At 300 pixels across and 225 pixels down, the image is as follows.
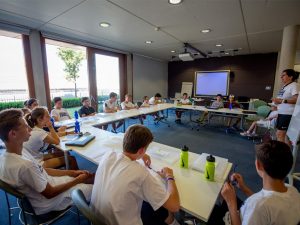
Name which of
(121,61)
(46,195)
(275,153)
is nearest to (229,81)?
(121,61)

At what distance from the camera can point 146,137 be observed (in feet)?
3.36

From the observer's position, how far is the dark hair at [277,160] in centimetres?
80

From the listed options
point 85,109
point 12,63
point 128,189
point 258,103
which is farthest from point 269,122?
point 12,63

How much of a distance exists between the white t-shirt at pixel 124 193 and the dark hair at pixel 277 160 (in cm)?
57

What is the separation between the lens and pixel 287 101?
2.78 metres

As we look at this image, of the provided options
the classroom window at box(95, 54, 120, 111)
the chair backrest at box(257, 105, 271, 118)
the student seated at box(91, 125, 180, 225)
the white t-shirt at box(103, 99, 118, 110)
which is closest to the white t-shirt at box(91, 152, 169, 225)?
the student seated at box(91, 125, 180, 225)

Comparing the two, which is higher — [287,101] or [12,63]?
[12,63]

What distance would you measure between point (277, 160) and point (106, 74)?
584 cm

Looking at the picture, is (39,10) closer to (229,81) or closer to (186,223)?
(186,223)

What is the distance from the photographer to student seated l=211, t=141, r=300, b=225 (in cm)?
73

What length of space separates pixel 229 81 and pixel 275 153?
798 centimetres

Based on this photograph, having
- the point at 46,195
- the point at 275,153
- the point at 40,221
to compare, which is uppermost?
the point at 275,153

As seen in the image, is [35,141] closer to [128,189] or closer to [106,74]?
[128,189]

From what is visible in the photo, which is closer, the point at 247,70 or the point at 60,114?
the point at 60,114
